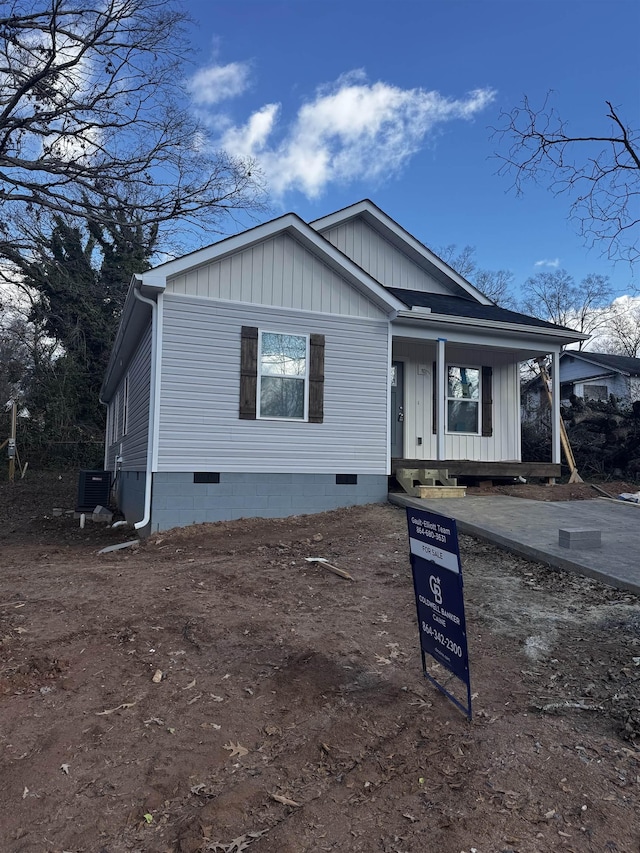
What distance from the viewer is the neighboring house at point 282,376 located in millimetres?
8406

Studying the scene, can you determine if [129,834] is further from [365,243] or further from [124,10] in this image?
[124,10]

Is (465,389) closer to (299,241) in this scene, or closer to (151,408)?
(299,241)

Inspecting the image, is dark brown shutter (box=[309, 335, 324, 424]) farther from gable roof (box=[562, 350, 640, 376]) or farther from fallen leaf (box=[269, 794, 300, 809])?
gable roof (box=[562, 350, 640, 376])

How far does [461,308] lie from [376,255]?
7.86 ft

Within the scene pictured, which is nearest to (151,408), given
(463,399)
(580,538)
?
(580,538)

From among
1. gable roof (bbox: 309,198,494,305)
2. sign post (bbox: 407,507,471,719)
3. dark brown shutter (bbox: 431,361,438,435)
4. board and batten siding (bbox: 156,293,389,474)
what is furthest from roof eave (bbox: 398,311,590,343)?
sign post (bbox: 407,507,471,719)

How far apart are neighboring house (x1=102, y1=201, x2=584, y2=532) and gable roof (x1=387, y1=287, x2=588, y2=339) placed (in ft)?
0.25

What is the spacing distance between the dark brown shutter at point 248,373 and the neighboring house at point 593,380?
1550 cm

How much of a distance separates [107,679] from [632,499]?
9153 mm

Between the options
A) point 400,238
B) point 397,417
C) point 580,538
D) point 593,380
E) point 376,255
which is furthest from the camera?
point 593,380

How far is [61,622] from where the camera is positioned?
448 cm

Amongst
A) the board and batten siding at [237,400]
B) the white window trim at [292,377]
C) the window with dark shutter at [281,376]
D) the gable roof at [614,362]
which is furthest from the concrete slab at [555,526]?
the gable roof at [614,362]

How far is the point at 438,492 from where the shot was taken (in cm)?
947

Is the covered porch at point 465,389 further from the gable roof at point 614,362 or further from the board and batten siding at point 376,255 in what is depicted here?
the gable roof at point 614,362
